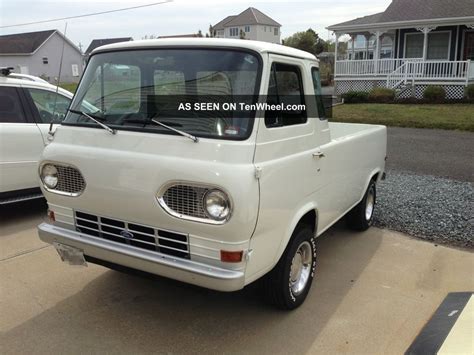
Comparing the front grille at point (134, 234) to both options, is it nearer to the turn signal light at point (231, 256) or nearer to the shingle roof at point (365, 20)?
the turn signal light at point (231, 256)

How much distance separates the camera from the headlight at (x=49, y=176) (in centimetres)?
346

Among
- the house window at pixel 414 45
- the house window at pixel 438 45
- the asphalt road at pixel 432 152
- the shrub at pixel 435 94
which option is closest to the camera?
the asphalt road at pixel 432 152

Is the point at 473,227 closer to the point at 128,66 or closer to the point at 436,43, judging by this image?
the point at 128,66

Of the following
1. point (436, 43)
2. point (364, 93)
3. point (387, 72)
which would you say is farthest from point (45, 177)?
point (436, 43)

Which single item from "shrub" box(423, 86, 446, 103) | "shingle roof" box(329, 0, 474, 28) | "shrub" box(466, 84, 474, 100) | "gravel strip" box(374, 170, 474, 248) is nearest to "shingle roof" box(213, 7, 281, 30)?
"shingle roof" box(329, 0, 474, 28)

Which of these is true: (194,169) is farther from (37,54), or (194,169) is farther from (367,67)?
(37,54)

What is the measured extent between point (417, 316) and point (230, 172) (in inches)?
80.6

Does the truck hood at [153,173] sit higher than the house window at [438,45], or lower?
lower

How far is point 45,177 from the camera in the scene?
11.5ft

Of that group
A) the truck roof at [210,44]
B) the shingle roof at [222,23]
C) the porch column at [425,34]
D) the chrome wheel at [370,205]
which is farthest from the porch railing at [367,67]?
the shingle roof at [222,23]

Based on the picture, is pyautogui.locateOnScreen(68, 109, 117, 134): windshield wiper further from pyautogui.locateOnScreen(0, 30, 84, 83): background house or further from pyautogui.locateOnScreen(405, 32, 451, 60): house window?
pyautogui.locateOnScreen(0, 30, 84, 83): background house

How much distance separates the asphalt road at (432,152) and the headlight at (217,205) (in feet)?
21.2

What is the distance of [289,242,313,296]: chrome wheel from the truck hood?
3.18ft

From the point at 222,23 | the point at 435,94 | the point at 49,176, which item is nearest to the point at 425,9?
the point at 435,94
